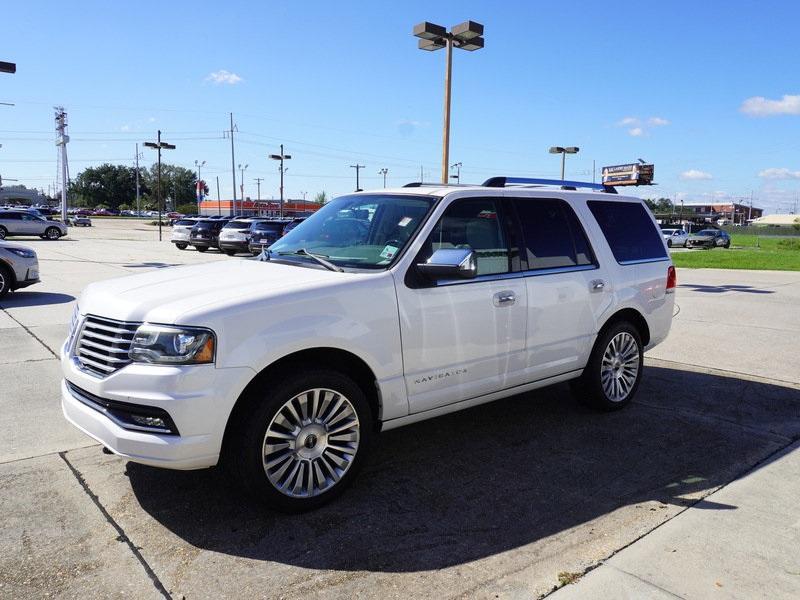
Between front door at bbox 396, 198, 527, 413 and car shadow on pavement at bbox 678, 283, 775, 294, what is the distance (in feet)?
37.9

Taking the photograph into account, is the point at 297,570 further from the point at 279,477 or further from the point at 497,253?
the point at 497,253

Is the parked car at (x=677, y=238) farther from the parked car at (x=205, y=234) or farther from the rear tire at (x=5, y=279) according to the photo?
the rear tire at (x=5, y=279)

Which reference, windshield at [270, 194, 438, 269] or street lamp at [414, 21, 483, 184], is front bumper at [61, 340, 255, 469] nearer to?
windshield at [270, 194, 438, 269]

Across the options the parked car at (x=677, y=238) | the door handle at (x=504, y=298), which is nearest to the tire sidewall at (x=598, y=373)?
the door handle at (x=504, y=298)

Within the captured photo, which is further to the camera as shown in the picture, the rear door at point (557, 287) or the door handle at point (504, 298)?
the rear door at point (557, 287)

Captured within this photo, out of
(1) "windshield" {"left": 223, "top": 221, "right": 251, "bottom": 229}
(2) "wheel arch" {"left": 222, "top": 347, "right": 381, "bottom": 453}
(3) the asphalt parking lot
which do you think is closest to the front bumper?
(2) "wheel arch" {"left": 222, "top": 347, "right": 381, "bottom": 453}

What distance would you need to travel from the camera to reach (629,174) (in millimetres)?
77625

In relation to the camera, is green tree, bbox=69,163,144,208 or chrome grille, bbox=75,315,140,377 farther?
green tree, bbox=69,163,144,208

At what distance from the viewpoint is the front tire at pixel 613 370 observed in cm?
517

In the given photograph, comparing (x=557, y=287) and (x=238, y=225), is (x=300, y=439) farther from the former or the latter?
(x=238, y=225)

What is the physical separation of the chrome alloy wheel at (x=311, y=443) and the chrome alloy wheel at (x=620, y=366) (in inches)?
101

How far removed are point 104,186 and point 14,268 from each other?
508 ft

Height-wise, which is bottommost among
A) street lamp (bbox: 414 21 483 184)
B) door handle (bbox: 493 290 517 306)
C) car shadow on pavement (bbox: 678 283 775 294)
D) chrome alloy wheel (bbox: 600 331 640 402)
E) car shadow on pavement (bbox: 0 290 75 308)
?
car shadow on pavement (bbox: 0 290 75 308)

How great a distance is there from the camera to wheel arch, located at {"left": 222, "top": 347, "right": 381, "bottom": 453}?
3.30m
